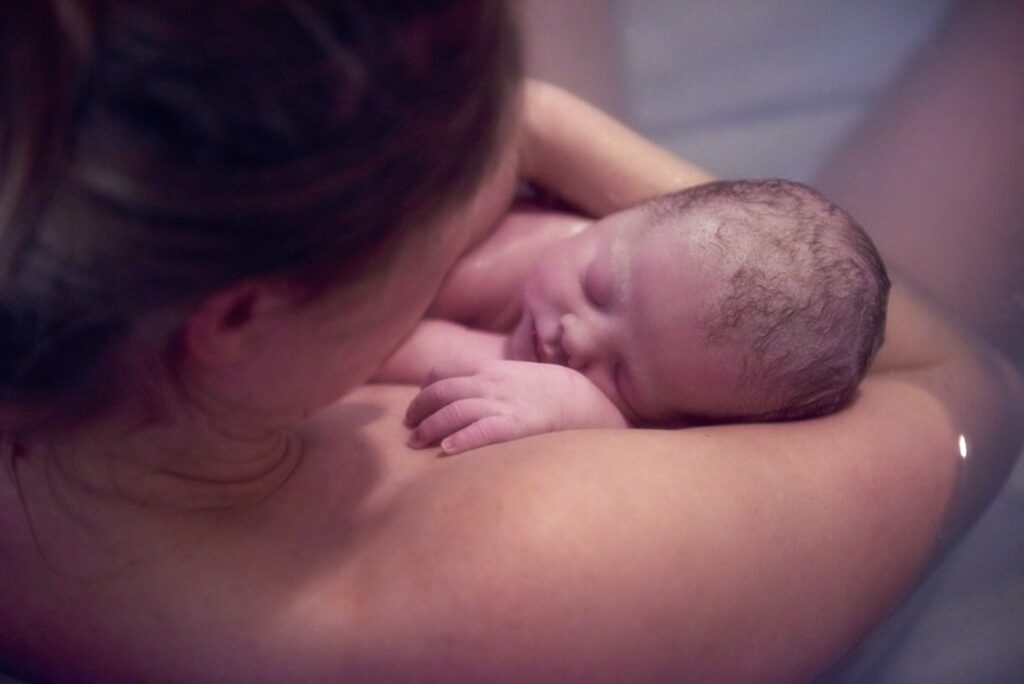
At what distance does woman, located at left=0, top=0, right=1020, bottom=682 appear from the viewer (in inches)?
14.2

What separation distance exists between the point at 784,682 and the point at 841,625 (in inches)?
2.6

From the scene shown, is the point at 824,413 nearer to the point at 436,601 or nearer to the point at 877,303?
the point at 877,303

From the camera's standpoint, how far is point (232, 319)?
458mm

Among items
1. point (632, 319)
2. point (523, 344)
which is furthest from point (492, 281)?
point (632, 319)

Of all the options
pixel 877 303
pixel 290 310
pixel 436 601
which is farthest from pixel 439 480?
pixel 877 303

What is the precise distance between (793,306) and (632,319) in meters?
0.16

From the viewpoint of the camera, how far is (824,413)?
2.77ft

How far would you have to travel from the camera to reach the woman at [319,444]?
362 mm

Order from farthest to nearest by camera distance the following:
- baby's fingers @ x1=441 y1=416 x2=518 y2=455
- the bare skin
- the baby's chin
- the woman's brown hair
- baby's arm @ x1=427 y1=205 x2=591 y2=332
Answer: baby's arm @ x1=427 y1=205 x2=591 y2=332
the baby's chin
baby's fingers @ x1=441 y1=416 x2=518 y2=455
the bare skin
the woman's brown hair

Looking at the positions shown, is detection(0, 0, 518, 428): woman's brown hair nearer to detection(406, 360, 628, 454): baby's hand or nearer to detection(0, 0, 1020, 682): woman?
detection(0, 0, 1020, 682): woman

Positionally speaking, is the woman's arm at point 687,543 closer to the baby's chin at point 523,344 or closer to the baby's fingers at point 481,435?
the baby's fingers at point 481,435

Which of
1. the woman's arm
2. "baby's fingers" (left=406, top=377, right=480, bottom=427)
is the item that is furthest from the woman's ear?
"baby's fingers" (left=406, top=377, right=480, bottom=427)

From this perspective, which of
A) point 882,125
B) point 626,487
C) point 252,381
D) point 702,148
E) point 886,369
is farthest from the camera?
point 702,148

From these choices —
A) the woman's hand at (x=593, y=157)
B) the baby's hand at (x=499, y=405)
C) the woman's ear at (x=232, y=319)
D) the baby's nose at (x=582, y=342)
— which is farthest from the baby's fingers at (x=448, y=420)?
the woman's hand at (x=593, y=157)
